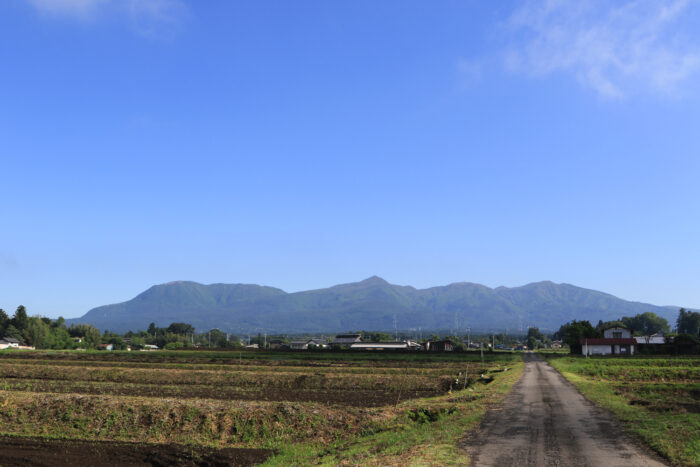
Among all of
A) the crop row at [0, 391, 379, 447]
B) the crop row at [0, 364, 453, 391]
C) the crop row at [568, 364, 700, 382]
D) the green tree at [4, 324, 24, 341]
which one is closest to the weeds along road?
the crop row at [0, 391, 379, 447]

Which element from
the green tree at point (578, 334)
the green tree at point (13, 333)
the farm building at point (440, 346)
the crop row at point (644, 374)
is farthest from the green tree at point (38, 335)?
the crop row at point (644, 374)

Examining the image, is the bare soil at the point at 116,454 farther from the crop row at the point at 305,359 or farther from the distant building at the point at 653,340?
the distant building at the point at 653,340

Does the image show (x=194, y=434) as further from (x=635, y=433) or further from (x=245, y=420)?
(x=635, y=433)

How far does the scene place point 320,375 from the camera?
56594 millimetres

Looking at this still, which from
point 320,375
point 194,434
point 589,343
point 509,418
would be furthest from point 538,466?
point 589,343

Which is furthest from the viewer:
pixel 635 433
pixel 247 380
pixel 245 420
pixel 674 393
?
pixel 247 380

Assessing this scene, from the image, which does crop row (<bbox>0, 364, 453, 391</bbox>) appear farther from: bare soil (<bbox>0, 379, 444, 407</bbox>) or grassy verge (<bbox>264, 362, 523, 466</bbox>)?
grassy verge (<bbox>264, 362, 523, 466</bbox>)

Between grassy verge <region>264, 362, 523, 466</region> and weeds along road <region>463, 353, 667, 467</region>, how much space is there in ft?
3.31

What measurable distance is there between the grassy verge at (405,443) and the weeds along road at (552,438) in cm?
101

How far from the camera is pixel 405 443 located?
21.2 meters

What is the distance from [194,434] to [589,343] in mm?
113303

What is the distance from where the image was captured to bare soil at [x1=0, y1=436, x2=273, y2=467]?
21.6m

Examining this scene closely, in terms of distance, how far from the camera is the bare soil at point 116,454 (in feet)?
70.8

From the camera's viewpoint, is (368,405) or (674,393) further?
(674,393)
